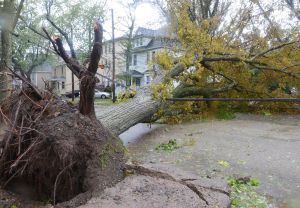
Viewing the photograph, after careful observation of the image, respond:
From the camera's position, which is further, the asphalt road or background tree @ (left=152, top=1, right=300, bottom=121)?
background tree @ (left=152, top=1, right=300, bottom=121)

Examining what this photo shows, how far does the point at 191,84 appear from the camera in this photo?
9.51m

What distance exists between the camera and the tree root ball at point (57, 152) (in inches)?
105

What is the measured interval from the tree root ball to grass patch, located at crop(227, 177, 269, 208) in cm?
106

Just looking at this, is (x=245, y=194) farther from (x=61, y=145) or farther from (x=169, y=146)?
(x=169, y=146)

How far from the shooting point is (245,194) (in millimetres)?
3338

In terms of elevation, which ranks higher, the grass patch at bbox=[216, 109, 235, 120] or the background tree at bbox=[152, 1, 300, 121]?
the background tree at bbox=[152, 1, 300, 121]

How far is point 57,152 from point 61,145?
6cm


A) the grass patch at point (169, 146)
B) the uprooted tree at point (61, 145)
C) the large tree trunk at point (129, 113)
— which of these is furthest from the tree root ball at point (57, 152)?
the grass patch at point (169, 146)

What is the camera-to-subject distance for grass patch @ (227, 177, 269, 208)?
3.02m

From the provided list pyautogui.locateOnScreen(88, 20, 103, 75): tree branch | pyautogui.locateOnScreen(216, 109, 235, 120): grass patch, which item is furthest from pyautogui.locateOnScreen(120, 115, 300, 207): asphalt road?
pyautogui.locateOnScreen(88, 20, 103, 75): tree branch

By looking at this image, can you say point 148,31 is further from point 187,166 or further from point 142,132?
point 187,166

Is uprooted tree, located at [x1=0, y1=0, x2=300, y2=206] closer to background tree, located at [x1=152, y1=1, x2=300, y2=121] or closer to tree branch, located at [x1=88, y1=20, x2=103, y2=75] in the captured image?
tree branch, located at [x1=88, y1=20, x2=103, y2=75]

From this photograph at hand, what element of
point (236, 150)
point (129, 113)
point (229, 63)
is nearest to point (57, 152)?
point (236, 150)

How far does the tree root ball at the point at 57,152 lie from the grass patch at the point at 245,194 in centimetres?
106
